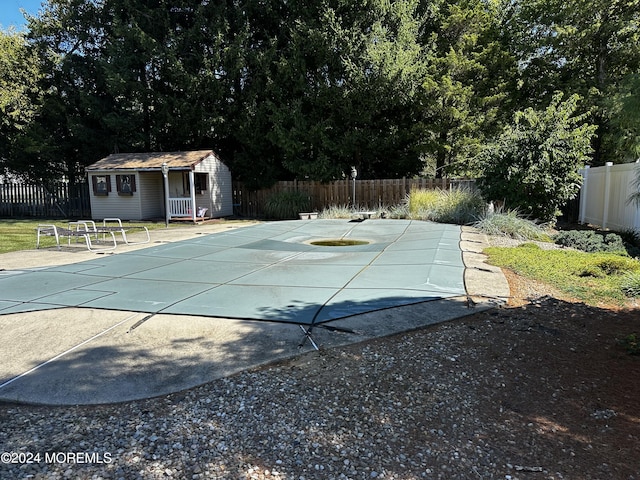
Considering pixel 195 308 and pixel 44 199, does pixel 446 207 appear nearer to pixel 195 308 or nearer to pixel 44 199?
pixel 195 308

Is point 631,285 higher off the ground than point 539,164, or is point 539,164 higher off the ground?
point 539,164

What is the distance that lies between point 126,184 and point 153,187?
1.22 meters

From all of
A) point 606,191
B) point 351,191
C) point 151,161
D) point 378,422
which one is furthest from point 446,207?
point 151,161

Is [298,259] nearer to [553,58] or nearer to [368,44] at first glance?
[368,44]

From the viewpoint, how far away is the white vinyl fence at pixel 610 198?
10.5 m

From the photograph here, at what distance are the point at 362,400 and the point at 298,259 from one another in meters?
5.15

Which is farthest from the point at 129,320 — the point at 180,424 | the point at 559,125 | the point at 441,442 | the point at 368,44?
the point at 368,44

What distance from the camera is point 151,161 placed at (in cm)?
1820

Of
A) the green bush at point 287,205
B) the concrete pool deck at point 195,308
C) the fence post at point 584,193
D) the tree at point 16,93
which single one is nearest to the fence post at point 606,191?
the fence post at point 584,193

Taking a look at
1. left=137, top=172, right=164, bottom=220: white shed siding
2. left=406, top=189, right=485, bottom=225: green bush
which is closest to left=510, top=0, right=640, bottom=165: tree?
left=406, top=189, right=485, bottom=225: green bush

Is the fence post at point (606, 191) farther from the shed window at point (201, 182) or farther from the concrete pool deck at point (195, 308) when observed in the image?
the shed window at point (201, 182)

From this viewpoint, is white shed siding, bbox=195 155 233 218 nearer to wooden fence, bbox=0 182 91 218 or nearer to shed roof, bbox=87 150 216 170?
shed roof, bbox=87 150 216 170

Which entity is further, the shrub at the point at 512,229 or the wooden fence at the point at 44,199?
the wooden fence at the point at 44,199

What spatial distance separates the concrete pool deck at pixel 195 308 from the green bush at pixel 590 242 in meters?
2.35
